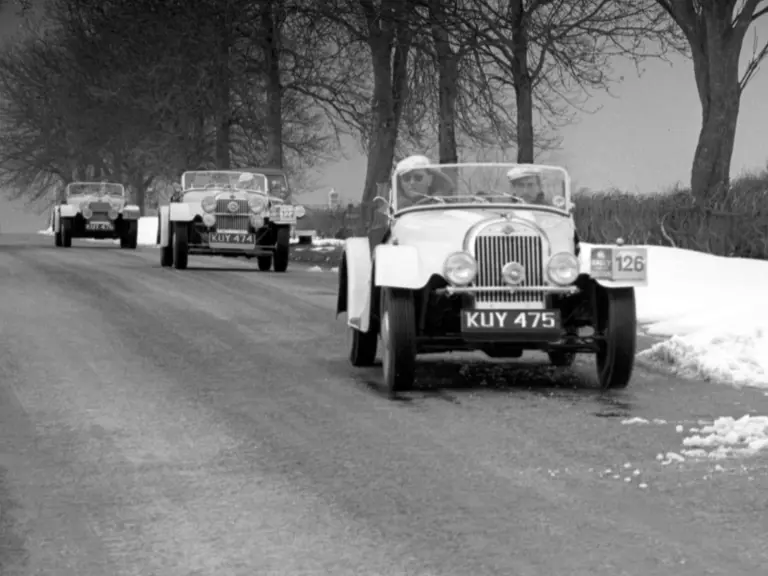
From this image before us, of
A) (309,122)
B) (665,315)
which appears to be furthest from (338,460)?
(309,122)

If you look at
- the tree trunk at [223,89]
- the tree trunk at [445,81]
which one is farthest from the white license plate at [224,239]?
the tree trunk at [223,89]

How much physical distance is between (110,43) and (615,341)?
39231 mm

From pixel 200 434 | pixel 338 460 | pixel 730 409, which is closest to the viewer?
pixel 338 460

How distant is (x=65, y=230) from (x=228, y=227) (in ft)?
42.4

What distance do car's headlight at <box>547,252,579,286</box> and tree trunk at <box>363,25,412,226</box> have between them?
2232 cm

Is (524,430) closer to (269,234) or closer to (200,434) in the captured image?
(200,434)

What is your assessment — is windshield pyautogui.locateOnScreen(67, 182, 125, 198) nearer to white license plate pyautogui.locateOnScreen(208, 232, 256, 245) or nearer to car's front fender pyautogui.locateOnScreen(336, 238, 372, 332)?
white license plate pyautogui.locateOnScreen(208, 232, 256, 245)

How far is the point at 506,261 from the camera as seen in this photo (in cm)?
1062

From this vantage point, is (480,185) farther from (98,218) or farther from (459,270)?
(98,218)

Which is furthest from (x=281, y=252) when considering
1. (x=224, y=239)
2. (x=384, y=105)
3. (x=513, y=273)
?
(x=513, y=273)

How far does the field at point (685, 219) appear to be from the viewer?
21830 mm

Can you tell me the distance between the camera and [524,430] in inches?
346

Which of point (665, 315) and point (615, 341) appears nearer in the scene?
point (615, 341)

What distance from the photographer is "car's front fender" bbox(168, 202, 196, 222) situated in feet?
81.6
